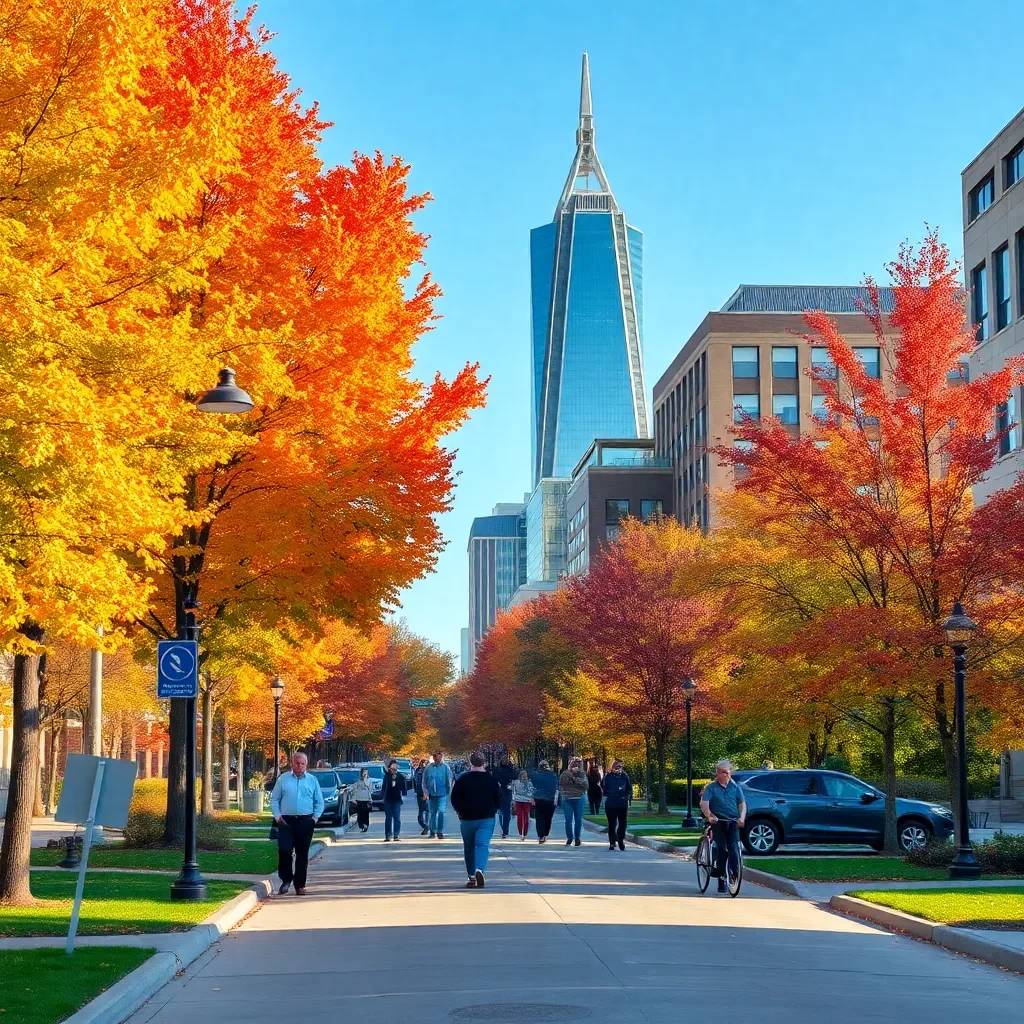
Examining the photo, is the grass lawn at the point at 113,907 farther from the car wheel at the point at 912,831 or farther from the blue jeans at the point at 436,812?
the car wheel at the point at 912,831

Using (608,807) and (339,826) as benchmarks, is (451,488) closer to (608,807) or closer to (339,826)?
(608,807)

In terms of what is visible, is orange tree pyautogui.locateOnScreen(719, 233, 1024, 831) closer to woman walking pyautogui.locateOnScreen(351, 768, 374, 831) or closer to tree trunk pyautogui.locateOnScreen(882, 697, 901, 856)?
tree trunk pyautogui.locateOnScreen(882, 697, 901, 856)

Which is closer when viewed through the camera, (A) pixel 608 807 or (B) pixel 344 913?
(B) pixel 344 913

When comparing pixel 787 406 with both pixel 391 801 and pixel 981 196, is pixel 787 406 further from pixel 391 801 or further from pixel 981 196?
pixel 391 801

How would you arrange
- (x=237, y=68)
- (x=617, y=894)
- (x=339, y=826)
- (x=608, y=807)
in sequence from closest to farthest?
(x=617, y=894), (x=237, y=68), (x=608, y=807), (x=339, y=826)

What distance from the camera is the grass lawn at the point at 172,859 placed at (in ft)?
74.8

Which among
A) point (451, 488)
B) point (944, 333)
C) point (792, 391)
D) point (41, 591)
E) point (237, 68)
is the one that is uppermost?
point (792, 391)

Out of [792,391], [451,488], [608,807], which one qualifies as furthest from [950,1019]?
[792,391]

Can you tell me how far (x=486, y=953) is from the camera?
1318 centimetres

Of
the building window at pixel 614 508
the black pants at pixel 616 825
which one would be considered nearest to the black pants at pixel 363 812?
the black pants at pixel 616 825

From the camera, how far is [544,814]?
107ft

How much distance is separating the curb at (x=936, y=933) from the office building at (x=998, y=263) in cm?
2678

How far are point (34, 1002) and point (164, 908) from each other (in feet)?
21.6

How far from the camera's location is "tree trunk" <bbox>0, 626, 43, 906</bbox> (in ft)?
55.0
